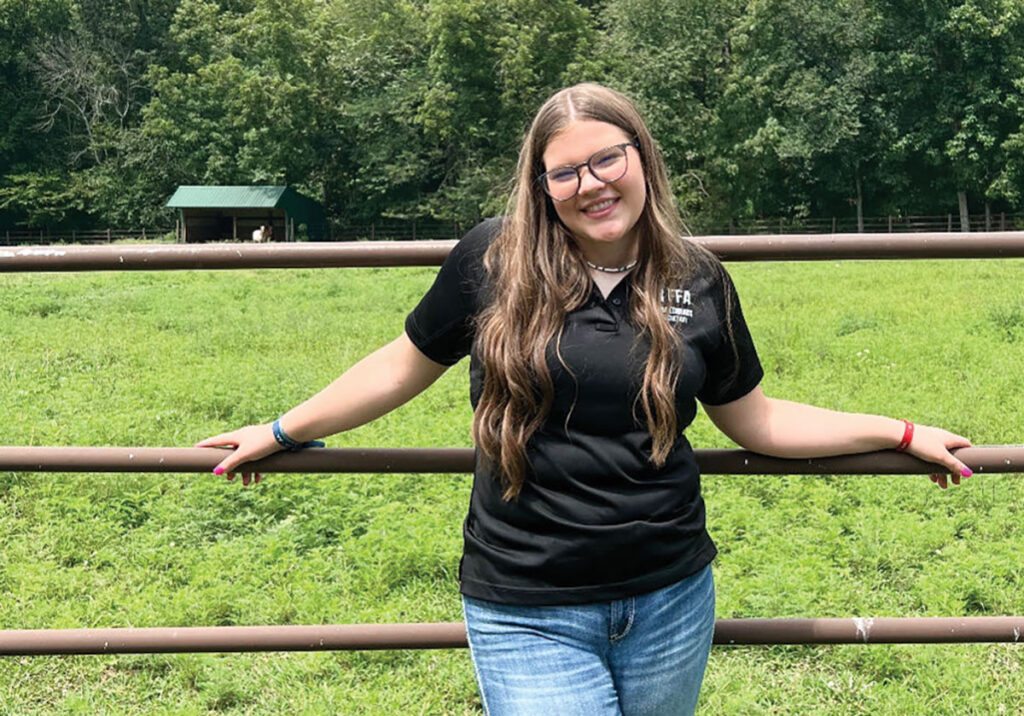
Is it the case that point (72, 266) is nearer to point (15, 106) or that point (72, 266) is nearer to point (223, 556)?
point (223, 556)

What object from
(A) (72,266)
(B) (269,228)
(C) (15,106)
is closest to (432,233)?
(B) (269,228)

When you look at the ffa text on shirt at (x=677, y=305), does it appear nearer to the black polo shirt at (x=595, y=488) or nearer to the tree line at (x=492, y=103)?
the black polo shirt at (x=595, y=488)

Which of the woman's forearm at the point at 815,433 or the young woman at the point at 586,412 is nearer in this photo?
the young woman at the point at 586,412

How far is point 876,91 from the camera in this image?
39.3 m

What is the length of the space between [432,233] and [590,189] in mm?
40994

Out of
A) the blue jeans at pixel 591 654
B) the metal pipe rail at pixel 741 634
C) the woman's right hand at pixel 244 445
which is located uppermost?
the woman's right hand at pixel 244 445

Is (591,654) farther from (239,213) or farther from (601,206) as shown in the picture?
(239,213)

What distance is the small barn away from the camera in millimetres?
40156

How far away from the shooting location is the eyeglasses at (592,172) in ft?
5.76

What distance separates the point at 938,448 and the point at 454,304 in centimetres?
100

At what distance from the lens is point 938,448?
2.03 meters

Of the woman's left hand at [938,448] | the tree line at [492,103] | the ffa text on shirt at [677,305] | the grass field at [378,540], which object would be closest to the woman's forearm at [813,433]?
the woman's left hand at [938,448]

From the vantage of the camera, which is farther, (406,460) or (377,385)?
(406,460)

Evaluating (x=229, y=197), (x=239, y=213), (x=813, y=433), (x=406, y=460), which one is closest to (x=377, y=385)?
(x=406, y=460)
